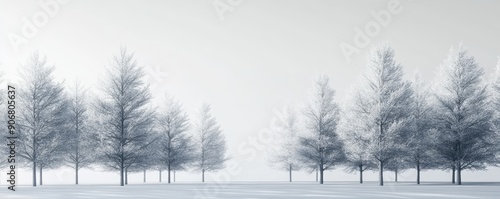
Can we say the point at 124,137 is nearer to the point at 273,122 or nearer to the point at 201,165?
the point at 201,165

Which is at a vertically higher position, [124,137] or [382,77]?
[382,77]

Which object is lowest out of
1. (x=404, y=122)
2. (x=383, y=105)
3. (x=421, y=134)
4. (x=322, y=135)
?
(x=322, y=135)

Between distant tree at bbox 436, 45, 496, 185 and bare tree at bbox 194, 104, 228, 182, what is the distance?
2227 centimetres

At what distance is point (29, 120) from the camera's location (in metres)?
29.3

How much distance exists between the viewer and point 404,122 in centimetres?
2858

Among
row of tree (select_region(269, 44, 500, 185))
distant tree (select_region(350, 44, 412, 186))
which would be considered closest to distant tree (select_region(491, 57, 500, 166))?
row of tree (select_region(269, 44, 500, 185))

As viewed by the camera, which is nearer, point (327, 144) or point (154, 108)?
point (154, 108)

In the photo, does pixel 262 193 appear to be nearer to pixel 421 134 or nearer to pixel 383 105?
pixel 383 105

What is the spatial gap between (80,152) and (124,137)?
768cm

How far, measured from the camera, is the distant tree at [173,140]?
37812 mm

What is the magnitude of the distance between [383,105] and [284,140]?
14552mm

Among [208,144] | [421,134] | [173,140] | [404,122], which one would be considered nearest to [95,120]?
[173,140]

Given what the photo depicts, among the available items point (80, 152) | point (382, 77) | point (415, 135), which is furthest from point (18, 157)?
point (415, 135)

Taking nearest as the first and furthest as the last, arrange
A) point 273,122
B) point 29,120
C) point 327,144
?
point 29,120, point 327,144, point 273,122
